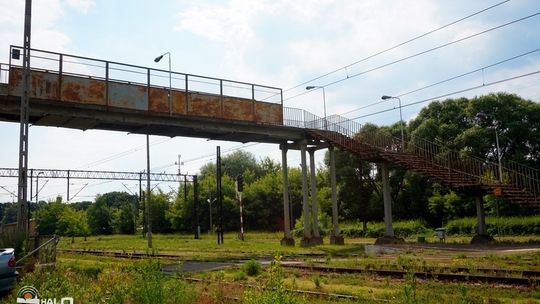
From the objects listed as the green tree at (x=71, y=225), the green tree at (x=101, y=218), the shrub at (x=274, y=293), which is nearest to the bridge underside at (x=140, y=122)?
the shrub at (x=274, y=293)

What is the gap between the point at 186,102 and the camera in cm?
3047

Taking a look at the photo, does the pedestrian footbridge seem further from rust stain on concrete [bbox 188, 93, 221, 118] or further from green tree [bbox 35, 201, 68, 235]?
green tree [bbox 35, 201, 68, 235]

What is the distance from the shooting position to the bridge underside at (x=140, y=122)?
2602 cm

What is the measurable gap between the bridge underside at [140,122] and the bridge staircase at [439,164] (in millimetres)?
2141

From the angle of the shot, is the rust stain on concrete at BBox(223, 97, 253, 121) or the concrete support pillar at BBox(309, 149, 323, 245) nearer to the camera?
the rust stain on concrete at BBox(223, 97, 253, 121)

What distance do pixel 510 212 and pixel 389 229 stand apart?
62.3ft

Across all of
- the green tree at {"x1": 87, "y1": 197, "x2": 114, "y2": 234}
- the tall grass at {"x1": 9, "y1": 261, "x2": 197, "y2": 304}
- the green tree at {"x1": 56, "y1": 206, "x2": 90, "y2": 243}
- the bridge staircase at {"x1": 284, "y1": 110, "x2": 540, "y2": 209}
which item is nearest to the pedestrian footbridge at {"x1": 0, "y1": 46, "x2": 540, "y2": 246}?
the bridge staircase at {"x1": 284, "y1": 110, "x2": 540, "y2": 209}

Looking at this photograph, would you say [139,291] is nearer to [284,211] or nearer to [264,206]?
[284,211]

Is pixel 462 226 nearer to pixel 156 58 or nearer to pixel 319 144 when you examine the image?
pixel 319 144

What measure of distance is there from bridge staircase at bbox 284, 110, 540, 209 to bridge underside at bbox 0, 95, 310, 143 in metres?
2.14

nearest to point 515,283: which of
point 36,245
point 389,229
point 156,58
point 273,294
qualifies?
point 273,294

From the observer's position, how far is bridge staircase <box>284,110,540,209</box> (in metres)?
28.8

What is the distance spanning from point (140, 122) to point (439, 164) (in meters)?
19.0

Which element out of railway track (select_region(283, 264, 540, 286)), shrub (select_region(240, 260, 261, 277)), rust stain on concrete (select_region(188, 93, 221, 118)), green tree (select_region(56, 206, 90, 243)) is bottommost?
railway track (select_region(283, 264, 540, 286))
